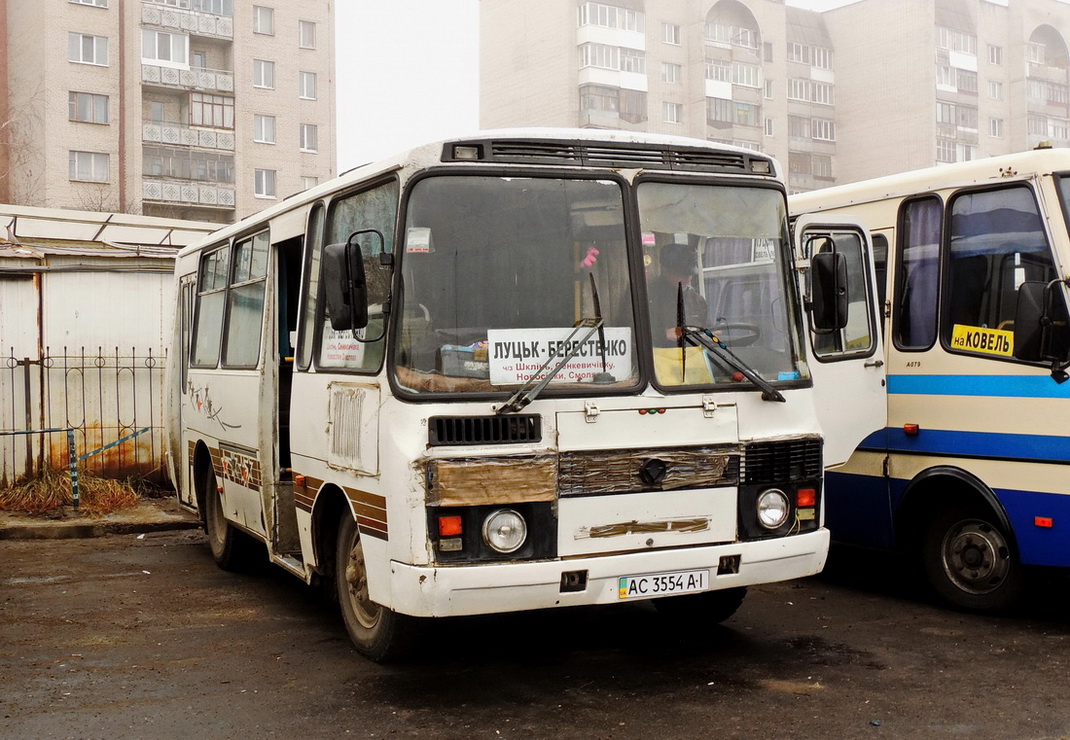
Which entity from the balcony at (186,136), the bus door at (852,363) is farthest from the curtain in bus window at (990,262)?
the balcony at (186,136)

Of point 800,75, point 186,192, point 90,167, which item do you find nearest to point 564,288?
point 90,167

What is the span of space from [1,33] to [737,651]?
50439mm

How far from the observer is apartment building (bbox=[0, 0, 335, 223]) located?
155ft

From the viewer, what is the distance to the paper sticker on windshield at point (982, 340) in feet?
24.3

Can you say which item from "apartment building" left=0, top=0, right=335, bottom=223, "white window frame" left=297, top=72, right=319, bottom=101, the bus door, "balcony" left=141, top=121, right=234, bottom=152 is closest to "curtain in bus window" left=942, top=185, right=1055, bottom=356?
the bus door

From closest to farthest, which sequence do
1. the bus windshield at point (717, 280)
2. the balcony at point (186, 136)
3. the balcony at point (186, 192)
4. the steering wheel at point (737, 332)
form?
the bus windshield at point (717, 280), the steering wheel at point (737, 332), the balcony at point (186, 192), the balcony at point (186, 136)

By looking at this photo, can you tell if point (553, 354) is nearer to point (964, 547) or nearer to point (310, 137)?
point (964, 547)

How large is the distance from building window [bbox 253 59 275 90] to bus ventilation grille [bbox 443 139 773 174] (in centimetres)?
4869

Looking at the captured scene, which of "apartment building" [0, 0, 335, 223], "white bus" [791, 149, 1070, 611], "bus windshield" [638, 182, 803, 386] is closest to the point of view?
"bus windshield" [638, 182, 803, 386]

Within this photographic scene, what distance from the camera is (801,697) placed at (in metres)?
5.88

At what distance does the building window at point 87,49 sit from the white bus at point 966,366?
4510 cm

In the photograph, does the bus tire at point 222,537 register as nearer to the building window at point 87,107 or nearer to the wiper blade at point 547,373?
the wiper blade at point 547,373

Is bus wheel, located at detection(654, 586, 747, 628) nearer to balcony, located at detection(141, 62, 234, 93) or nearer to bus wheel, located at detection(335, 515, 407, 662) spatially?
bus wheel, located at detection(335, 515, 407, 662)

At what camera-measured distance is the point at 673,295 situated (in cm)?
618
